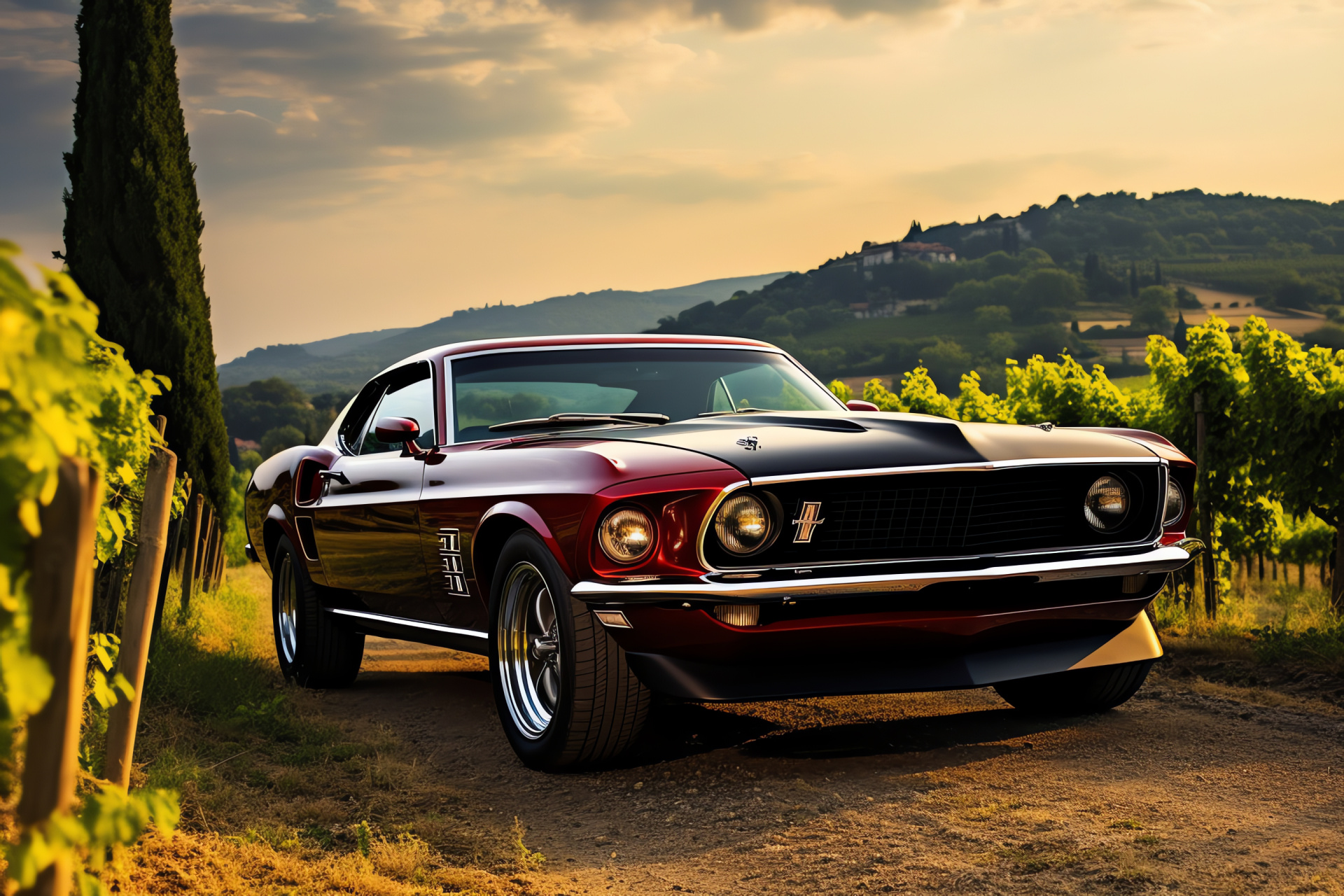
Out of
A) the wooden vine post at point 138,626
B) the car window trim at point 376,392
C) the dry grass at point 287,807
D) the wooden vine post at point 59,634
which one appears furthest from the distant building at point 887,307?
the wooden vine post at point 59,634

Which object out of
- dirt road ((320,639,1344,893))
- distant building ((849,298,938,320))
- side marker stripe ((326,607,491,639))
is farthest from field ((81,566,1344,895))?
distant building ((849,298,938,320))

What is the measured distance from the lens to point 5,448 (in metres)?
1.39

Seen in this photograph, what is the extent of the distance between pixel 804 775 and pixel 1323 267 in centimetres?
17826

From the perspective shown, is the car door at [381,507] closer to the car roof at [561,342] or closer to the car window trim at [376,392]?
the car window trim at [376,392]

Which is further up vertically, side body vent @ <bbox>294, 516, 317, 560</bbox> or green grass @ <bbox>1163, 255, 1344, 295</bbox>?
green grass @ <bbox>1163, 255, 1344, 295</bbox>

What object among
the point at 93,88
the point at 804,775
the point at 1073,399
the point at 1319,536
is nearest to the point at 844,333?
the point at 1319,536

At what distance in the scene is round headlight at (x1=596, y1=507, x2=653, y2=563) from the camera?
4133 millimetres

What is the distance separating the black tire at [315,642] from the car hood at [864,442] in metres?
2.63

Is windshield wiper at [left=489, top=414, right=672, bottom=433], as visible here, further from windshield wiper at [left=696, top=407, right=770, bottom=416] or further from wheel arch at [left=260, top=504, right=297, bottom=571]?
wheel arch at [left=260, top=504, right=297, bottom=571]

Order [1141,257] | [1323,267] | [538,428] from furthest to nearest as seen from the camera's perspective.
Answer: [1141,257] → [1323,267] → [538,428]

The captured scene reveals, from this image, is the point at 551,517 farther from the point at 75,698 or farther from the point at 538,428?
the point at 75,698

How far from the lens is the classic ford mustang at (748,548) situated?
4137 millimetres

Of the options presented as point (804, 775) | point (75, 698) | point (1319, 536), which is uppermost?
point (75, 698)

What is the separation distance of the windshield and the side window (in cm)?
23
